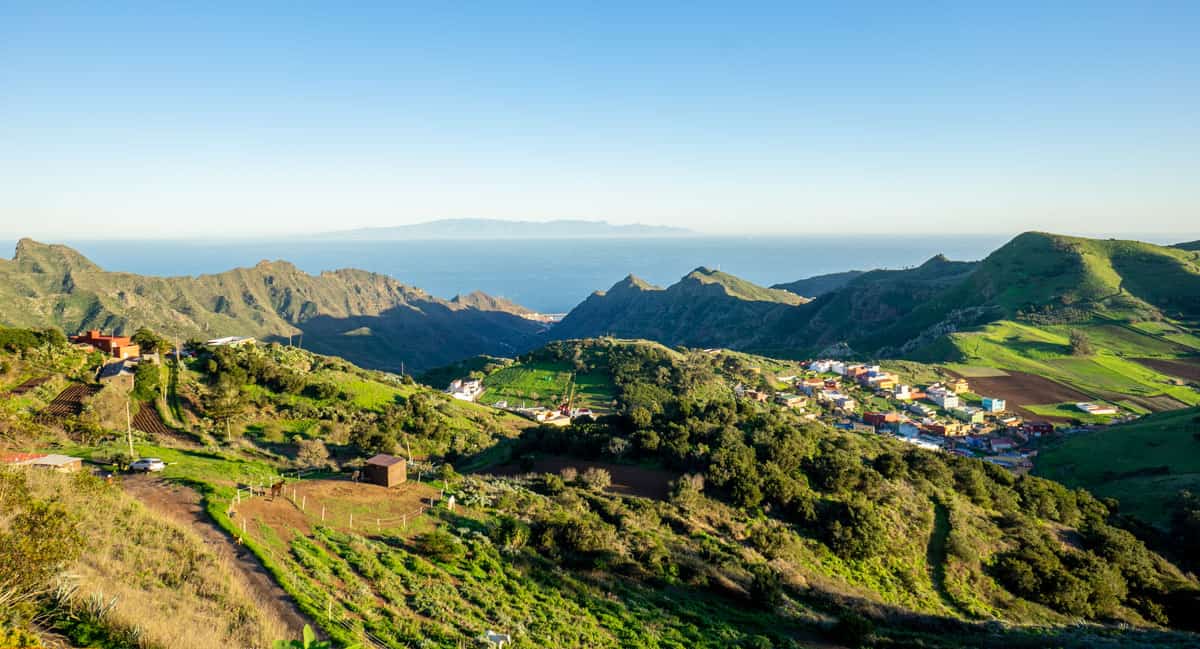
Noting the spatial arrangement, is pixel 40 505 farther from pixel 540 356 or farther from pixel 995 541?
pixel 540 356

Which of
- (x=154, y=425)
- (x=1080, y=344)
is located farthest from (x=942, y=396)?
(x=154, y=425)

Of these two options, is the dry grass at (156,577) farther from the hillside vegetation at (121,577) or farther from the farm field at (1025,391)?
the farm field at (1025,391)

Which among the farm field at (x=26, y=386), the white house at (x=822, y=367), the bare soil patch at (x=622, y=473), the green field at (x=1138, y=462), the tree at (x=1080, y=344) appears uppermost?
the farm field at (x=26, y=386)

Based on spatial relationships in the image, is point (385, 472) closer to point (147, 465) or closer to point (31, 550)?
point (147, 465)

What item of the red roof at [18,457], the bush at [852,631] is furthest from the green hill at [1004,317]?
the red roof at [18,457]

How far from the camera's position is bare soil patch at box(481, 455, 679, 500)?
2573 centimetres

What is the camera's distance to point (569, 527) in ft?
63.1

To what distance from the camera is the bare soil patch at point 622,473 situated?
25.7 m

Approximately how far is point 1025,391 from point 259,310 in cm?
17840

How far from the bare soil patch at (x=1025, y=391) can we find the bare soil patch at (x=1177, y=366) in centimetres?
1722

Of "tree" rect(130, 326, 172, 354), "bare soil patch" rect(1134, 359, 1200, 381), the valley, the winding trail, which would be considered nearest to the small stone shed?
the valley

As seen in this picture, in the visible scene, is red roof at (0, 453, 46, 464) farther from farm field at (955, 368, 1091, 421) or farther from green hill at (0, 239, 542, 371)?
green hill at (0, 239, 542, 371)

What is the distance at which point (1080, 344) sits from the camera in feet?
298

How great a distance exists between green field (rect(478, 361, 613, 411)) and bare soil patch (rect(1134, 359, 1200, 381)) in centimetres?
8045
